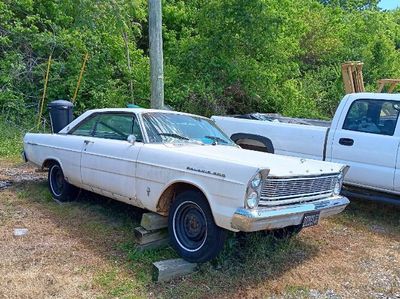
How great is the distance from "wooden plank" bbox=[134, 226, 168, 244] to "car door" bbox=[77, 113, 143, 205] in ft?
1.47

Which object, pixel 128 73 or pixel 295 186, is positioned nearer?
pixel 295 186

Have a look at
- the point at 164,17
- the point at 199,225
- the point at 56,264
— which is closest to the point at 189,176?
the point at 199,225

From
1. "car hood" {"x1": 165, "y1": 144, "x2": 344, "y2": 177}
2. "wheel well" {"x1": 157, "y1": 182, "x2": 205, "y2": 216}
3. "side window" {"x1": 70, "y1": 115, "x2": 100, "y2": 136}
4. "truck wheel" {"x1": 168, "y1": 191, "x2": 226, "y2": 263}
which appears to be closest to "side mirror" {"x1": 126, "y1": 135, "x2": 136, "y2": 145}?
"car hood" {"x1": 165, "y1": 144, "x2": 344, "y2": 177}

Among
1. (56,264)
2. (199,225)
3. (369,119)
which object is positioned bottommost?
(56,264)

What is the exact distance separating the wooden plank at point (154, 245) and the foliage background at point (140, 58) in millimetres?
7264

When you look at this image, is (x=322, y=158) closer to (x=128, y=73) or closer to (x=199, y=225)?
(x=199, y=225)

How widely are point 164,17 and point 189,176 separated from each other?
11.0 metres

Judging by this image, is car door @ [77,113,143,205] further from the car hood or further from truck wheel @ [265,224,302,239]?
truck wheel @ [265,224,302,239]

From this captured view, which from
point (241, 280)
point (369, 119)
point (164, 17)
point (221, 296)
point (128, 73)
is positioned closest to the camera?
point (221, 296)

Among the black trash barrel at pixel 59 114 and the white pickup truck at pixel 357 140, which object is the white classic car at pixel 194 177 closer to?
the white pickup truck at pixel 357 140

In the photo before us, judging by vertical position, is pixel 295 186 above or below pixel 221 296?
above

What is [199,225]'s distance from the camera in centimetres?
432

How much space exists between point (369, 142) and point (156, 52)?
4.72 m

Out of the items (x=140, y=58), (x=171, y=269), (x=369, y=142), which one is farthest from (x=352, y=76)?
(x=171, y=269)
